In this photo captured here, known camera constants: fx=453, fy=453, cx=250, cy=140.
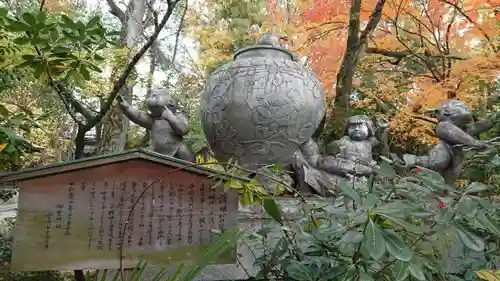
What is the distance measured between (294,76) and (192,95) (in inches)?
290

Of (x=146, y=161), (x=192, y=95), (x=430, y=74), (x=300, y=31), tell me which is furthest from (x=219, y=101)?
(x=192, y=95)

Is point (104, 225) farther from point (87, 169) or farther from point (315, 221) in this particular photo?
point (315, 221)

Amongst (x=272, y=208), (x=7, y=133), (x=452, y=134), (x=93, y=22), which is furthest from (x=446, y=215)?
(x=452, y=134)

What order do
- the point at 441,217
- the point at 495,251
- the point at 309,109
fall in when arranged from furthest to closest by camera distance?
the point at 309,109
the point at 495,251
the point at 441,217

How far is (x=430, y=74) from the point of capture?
7.93m

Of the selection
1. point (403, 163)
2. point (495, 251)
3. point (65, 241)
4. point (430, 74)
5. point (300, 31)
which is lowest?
point (495, 251)

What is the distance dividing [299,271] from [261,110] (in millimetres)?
2127

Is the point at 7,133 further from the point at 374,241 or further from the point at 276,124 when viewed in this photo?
the point at 276,124

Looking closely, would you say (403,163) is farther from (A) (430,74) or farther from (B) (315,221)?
(A) (430,74)

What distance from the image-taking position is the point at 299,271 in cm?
176

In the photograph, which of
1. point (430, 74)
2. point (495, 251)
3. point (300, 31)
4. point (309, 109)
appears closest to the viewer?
point (495, 251)

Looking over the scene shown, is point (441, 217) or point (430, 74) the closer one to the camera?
point (441, 217)

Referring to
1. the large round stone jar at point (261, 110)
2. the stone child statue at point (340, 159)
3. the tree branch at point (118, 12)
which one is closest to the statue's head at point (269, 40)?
the large round stone jar at point (261, 110)

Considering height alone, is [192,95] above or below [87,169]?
above
